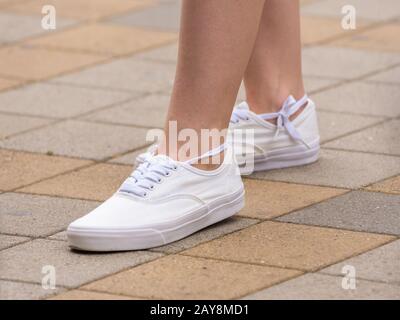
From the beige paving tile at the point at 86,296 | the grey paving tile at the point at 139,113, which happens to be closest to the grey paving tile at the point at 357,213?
the beige paving tile at the point at 86,296

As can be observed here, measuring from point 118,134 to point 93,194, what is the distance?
71 centimetres

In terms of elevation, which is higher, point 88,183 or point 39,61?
point 39,61

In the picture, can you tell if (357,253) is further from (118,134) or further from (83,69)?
(83,69)

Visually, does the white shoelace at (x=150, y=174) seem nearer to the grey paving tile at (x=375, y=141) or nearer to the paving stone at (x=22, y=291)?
the paving stone at (x=22, y=291)

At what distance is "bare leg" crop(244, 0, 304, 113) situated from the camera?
12.7ft

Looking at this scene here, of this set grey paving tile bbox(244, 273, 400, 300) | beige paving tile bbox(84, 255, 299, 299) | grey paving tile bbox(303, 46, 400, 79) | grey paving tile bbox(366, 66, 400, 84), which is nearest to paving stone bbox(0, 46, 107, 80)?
grey paving tile bbox(303, 46, 400, 79)

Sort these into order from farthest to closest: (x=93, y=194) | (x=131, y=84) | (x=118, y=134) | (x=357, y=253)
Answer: (x=131, y=84), (x=118, y=134), (x=93, y=194), (x=357, y=253)

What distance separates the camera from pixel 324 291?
288cm

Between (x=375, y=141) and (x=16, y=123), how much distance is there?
4.37ft

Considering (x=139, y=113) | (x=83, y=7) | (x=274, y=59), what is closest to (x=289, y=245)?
(x=274, y=59)

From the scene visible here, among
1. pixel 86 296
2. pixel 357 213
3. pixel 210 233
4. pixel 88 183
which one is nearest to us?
pixel 86 296

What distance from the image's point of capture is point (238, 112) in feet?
12.8

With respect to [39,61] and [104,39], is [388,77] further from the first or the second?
[39,61]
